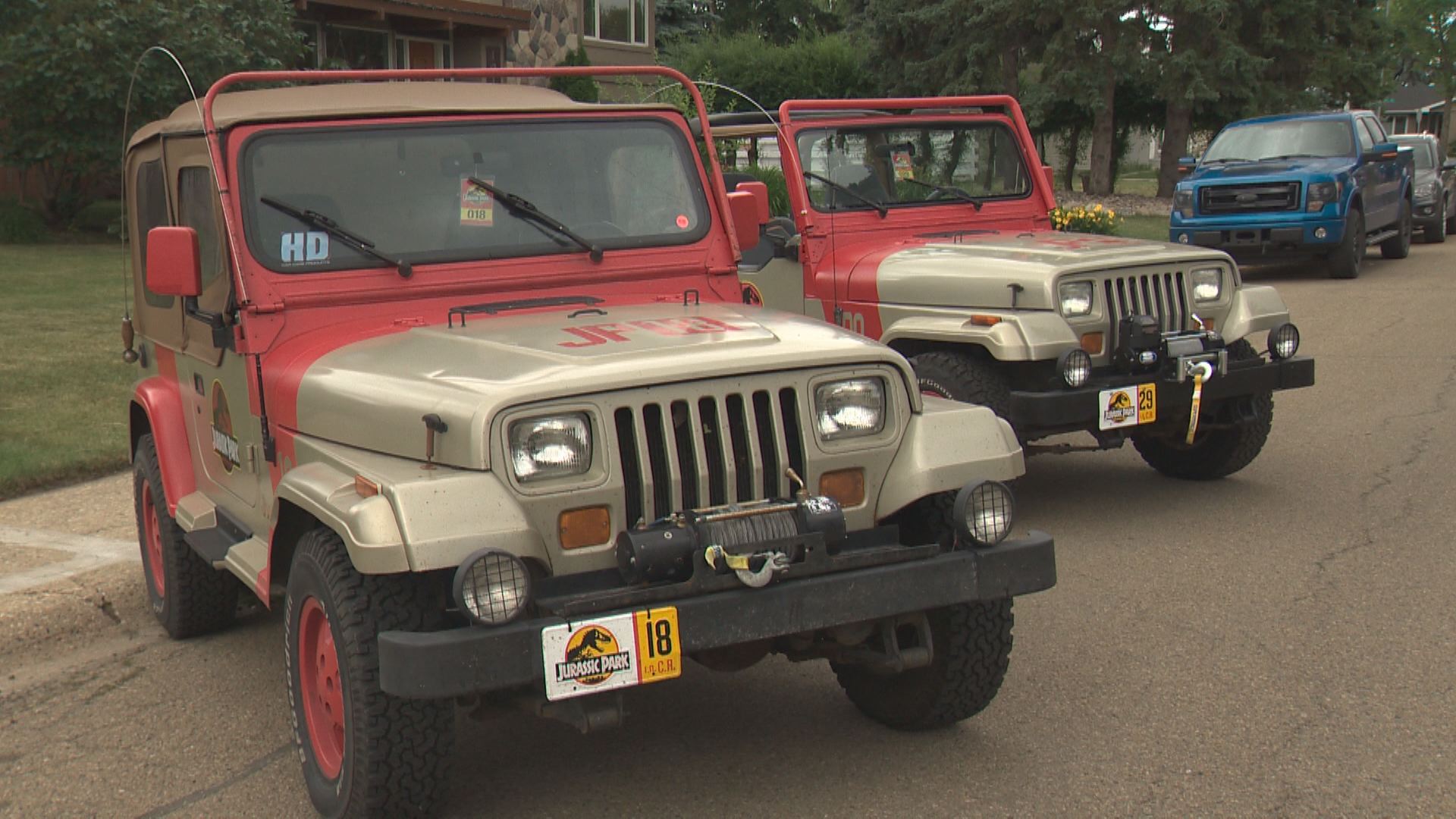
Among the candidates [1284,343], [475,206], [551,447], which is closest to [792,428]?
[551,447]

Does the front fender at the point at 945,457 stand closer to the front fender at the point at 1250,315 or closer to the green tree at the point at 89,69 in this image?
the front fender at the point at 1250,315

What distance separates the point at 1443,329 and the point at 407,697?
12.0m

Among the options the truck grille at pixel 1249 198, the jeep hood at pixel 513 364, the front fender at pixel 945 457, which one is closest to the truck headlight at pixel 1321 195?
the truck grille at pixel 1249 198

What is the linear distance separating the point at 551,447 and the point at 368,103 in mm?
1778

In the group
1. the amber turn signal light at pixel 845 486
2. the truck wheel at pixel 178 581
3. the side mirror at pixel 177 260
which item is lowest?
the truck wheel at pixel 178 581

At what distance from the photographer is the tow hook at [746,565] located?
A: 3.40 m

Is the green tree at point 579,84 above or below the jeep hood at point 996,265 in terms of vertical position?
above

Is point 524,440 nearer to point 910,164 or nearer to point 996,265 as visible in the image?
point 996,265

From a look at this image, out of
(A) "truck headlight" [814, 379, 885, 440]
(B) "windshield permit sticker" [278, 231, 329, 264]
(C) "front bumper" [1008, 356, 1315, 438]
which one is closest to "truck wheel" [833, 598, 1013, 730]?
(A) "truck headlight" [814, 379, 885, 440]

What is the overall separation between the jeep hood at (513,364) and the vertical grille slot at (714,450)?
9 cm

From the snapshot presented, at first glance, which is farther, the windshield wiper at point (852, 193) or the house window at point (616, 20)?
the house window at point (616, 20)

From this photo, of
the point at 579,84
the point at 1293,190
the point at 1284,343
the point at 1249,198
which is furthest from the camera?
the point at 579,84

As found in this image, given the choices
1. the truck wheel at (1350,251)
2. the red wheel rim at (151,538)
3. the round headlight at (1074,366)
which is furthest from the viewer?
the truck wheel at (1350,251)

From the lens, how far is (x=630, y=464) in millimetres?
3543
